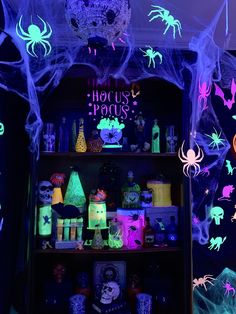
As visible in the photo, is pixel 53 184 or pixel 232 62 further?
pixel 232 62

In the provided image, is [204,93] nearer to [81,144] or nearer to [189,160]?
[189,160]

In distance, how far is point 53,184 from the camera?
6.75 ft

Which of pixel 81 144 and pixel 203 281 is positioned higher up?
pixel 81 144

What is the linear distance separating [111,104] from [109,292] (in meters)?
1.17

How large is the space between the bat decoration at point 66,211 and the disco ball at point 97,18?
1.00 m

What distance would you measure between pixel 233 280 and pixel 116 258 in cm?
86

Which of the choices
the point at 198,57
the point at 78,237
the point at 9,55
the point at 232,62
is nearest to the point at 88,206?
the point at 78,237

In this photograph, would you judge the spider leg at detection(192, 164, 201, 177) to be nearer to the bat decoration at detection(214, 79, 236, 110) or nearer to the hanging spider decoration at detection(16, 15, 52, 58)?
the bat decoration at detection(214, 79, 236, 110)

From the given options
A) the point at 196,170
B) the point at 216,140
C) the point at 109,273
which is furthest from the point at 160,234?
the point at 216,140

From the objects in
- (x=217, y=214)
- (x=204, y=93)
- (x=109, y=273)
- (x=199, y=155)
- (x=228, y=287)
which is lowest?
(x=228, y=287)

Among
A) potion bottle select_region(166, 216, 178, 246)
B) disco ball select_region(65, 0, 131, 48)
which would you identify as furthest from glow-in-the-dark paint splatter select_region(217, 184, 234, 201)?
disco ball select_region(65, 0, 131, 48)

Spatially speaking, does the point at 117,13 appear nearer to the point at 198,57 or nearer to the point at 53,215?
the point at 198,57

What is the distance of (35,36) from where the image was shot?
196 centimetres

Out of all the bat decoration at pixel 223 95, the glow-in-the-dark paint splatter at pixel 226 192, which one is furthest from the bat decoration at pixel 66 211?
the bat decoration at pixel 223 95
